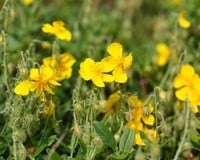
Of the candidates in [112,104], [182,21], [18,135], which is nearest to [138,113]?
[112,104]

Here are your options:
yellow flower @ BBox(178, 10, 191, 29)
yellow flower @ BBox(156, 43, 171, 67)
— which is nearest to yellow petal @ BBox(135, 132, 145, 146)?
yellow flower @ BBox(178, 10, 191, 29)

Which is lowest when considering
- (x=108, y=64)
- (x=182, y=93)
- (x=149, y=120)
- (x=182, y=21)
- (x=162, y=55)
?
(x=149, y=120)

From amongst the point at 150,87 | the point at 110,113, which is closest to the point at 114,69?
the point at 110,113

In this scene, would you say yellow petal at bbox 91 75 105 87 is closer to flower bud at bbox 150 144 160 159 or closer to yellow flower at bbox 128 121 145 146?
yellow flower at bbox 128 121 145 146

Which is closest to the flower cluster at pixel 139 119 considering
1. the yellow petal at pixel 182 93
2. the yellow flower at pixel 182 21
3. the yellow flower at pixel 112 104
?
the yellow flower at pixel 112 104

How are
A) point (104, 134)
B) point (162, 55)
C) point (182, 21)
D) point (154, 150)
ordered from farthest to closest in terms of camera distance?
point (162, 55)
point (182, 21)
point (104, 134)
point (154, 150)

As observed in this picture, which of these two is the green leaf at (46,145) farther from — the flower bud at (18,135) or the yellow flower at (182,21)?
the yellow flower at (182,21)

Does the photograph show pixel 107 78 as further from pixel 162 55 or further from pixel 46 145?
pixel 162 55
